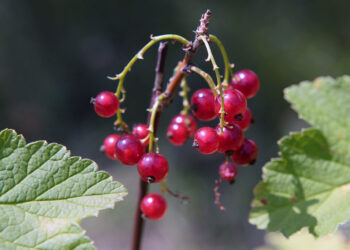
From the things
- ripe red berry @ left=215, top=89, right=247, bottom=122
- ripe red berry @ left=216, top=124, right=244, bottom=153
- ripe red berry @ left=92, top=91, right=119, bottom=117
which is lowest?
ripe red berry @ left=216, top=124, right=244, bottom=153

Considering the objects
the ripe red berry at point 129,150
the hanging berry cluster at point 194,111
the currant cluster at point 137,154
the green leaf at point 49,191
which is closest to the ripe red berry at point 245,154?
the hanging berry cluster at point 194,111

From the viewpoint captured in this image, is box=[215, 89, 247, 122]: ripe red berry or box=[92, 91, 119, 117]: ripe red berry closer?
box=[215, 89, 247, 122]: ripe red berry

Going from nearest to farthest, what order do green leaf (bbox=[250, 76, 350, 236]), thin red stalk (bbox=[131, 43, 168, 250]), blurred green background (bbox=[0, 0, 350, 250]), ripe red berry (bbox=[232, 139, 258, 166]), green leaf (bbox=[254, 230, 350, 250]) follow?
thin red stalk (bbox=[131, 43, 168, 250]), ripe red berry (bbox=[232, 139, 258, 166]), green leaf (bbox=[250, 76, 350, 236]), green leaf (bbox=[254, 230, 350, 250]), blurred green background (bbox=[0, 0, 350, 250])

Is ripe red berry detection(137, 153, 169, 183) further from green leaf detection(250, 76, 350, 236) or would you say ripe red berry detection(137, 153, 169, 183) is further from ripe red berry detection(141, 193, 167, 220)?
green leaf detection(250, 76, 350, 236)

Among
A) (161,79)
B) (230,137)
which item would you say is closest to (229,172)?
(230,137)

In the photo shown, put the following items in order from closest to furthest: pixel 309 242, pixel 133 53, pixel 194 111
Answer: pixel 194 111, pixel 309 242, pixel 133 53

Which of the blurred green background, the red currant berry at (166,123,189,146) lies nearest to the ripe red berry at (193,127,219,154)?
the red currant berry at (166,123,189,146)

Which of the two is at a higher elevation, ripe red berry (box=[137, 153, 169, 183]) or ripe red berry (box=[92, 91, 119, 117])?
ripe red berry (box=[92, 91, 119, 117])

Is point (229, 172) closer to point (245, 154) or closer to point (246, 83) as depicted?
point (245, 154)
